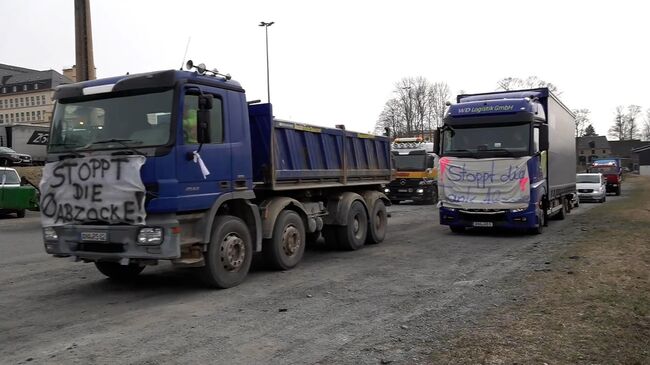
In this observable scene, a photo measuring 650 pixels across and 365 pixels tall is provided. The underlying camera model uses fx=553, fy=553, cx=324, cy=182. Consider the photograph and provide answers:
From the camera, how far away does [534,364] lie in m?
4.49

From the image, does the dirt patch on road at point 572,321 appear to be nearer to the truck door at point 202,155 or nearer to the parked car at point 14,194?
the truck door at point 202,155

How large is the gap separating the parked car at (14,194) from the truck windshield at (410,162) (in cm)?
1523

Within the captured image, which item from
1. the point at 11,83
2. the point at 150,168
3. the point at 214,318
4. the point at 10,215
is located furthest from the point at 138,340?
the point at 11,83

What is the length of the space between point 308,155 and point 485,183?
539 cm

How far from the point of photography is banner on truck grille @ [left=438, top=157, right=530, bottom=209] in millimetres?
13000

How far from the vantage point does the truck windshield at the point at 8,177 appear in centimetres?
2026

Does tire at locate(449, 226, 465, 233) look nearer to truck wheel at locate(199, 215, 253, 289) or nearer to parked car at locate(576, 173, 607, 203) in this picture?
truck wheel at locate(199, 215, 253, 289)

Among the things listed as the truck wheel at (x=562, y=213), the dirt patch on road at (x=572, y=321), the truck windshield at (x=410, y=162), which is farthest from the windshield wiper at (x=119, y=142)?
the truck windshield at (x=410, y=162)

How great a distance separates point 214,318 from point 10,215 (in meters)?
19.9

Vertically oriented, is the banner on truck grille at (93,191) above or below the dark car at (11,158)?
below

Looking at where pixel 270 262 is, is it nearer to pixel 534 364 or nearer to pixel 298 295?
pixel 298 295

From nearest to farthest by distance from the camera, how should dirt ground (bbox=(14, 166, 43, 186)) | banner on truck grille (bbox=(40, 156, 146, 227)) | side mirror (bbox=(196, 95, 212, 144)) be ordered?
banner on truck grille (bbox=(40, 156, 146, 227)), side mirror (bbox=(196, 95, 212, 144)), dirt ground (bbox=(14, 166, 43, 186))

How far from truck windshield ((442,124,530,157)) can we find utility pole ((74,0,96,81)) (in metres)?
16.1

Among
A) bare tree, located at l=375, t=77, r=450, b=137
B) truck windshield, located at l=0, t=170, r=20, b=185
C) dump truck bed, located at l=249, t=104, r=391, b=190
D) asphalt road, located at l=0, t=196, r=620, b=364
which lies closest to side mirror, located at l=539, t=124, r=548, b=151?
asphalt road, located at l=0, t=196, r=620, b=364
